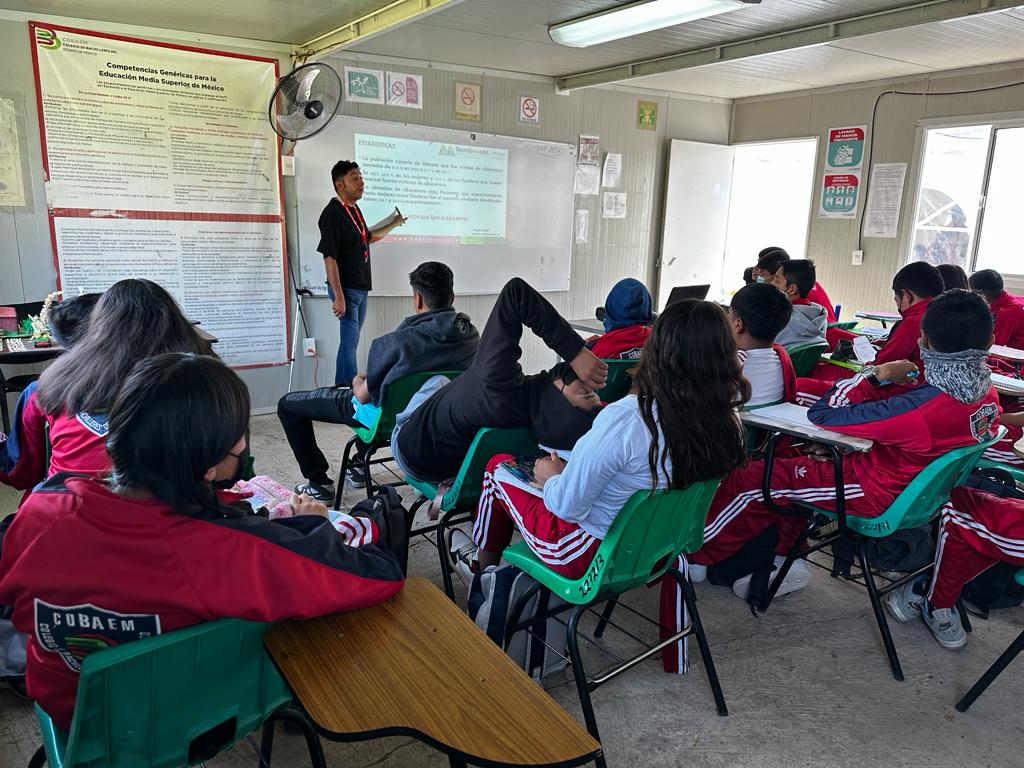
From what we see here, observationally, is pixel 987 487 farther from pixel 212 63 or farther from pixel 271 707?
pixel 212 63

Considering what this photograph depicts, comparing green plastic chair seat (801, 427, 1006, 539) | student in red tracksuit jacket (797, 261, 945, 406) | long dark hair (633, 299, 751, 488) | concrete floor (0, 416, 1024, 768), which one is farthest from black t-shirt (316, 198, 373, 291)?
green plastic chair seat (801, 427, 1006, 539)

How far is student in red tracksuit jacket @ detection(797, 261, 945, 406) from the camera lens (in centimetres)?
303

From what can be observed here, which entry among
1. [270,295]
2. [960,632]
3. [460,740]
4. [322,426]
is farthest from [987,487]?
[270,295]

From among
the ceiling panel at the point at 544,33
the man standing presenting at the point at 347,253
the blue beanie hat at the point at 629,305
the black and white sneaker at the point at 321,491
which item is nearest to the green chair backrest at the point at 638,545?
the blue beanie hat at the point at 629,305

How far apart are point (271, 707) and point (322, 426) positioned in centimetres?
349

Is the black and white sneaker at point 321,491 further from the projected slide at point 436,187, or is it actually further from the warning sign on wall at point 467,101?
the warning sign on wall at point 467,101

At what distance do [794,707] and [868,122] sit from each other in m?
5.12

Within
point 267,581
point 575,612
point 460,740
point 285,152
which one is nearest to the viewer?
point 460,740

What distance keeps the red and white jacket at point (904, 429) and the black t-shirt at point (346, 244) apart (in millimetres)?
3150

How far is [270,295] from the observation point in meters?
4.68

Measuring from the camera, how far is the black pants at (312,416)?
3.01m

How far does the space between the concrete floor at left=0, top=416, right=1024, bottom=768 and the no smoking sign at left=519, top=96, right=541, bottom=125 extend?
415 centimetres

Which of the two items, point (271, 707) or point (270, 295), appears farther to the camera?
point (270, 295)

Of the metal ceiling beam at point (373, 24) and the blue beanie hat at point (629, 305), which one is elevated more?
the metal ceiling beam at point (373, 24)
